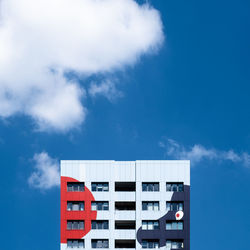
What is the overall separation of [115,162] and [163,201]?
438 inches

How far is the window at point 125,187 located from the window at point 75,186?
21.5ft

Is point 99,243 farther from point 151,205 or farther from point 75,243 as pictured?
point 151,205

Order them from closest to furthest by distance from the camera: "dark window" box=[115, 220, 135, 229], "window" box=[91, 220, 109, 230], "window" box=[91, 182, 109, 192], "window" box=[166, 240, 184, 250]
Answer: "window" box=[166, 240, 184, 250], "window" box=[91, 220, 109, 230], "window" box=[91, 182, 109, 192], "dark window" box=[115, 220, 135, 229]

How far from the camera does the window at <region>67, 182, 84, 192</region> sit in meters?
89.8

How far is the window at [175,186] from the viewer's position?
293 feet

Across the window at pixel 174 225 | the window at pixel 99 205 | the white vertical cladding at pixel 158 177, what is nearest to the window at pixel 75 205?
the window at pixel 99 205

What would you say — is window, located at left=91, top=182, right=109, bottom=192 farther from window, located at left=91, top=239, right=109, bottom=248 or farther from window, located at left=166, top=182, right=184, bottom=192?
window, located at left=166, top=182, right=184, bottom=192

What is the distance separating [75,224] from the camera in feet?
291

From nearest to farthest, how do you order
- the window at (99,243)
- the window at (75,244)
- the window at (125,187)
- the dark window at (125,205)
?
the window at (75,244) → the window at (99,243) → the dark window at (125,205) → the window at (125,187)

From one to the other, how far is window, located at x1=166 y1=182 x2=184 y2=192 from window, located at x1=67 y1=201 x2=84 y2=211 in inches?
628

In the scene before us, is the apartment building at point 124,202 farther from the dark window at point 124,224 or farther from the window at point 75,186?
the dark window at point 124,224

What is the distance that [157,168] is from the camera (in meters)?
89.6

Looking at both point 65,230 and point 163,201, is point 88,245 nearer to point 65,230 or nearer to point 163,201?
point 65,230

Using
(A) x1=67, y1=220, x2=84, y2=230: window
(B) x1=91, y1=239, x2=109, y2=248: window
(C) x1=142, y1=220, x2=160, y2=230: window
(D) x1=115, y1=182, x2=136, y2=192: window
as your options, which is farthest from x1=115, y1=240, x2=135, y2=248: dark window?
(D) x1=115, y1=182, x2=136, y2=192: window
